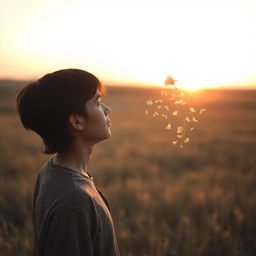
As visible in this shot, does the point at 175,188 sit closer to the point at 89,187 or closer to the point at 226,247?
the point at 226,247

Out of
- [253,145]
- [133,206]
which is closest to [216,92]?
[253,145]

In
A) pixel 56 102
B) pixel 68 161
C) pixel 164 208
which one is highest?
pixel 56 102

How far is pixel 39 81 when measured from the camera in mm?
1438

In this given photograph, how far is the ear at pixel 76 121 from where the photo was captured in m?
1.46

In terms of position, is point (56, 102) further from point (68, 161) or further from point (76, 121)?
point (68, 161)

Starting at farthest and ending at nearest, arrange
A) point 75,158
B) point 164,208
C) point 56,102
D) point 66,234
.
A: point 164,208, point 75,158, point 56,102, point 66,234

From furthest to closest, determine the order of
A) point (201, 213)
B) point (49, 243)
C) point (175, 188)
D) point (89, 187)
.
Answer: point (175, 188)
point (201, 213)
point (89, 187)
point (49, 243)

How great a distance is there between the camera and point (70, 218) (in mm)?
1229

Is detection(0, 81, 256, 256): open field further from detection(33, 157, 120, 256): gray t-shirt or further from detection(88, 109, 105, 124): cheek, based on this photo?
detection(33, 157, 120, 256): gray t-shirt

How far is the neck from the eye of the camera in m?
1.49

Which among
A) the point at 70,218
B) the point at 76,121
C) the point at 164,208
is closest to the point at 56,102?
the point at 76,121

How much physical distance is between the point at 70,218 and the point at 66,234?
0.20 feet

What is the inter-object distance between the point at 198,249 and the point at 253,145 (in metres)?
10.6

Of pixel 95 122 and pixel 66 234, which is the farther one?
pixel 95 122
